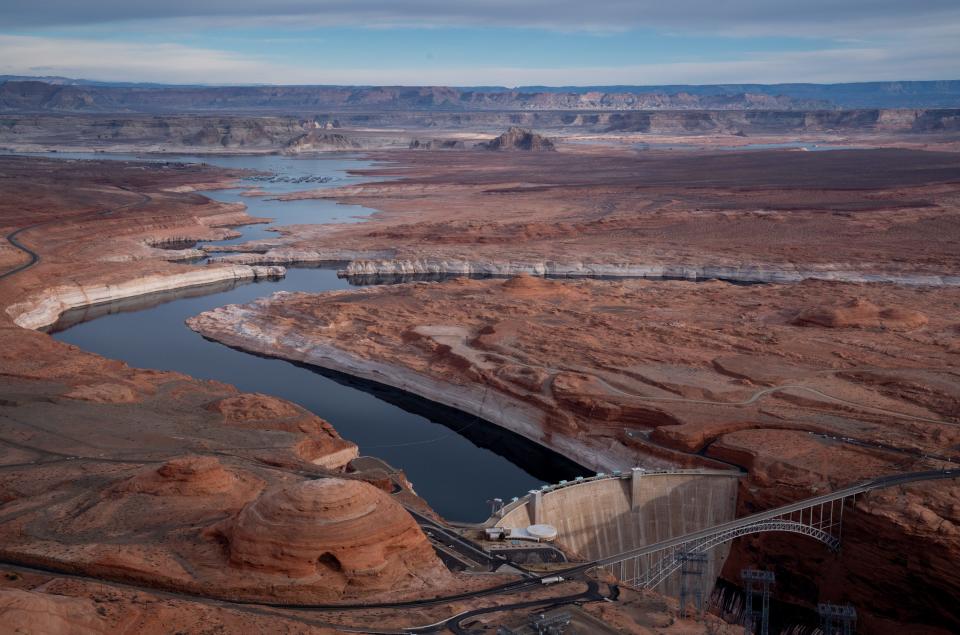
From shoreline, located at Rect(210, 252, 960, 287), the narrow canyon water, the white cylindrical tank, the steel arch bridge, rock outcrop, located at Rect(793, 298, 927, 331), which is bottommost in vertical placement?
the narrow canyon water

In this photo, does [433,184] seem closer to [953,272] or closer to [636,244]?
[636,244]

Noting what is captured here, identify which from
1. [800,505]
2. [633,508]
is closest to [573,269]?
[633,508]

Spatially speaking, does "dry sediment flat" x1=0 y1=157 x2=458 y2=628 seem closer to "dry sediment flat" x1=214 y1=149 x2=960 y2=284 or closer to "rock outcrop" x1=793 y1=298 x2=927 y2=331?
"dry sediment flat" x1=214 y1=149 x2=960 y2=284

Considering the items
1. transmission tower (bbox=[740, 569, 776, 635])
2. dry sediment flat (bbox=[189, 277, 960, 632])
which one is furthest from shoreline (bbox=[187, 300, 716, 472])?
transmission tower (bbox=[740, 569, 776, 635])

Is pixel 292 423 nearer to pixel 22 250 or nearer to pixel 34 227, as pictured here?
pixel 22 250

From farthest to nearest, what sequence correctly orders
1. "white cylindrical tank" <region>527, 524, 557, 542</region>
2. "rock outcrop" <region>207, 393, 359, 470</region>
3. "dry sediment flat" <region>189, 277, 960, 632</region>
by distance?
"rock outcrop" <region>207, 393, 359, 470</region>
"dry sediment flat" <region>189, 277, 960, 632</region>
"white cylindrical tank" <region>527, 524, 557, 542</region>

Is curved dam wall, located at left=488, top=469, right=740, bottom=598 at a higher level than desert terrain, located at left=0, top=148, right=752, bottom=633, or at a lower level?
lower

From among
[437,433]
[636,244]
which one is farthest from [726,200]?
[437,433]
